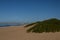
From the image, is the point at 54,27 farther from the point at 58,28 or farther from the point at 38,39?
the point at 38,39

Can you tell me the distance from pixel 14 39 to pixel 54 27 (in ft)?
7.14

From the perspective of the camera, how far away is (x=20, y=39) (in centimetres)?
371

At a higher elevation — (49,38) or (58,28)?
(58,28)

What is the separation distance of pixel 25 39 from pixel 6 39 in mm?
597

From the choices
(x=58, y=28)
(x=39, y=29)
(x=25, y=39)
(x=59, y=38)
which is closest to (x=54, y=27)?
(x=58, y=28)

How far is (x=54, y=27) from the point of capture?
211 inches

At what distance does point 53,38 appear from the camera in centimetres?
368

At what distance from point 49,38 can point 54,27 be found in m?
1.76

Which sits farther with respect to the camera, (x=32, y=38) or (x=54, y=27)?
(x=54, y=27)

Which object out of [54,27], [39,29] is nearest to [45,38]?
[39,29]

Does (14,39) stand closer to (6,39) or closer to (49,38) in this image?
(6,39)

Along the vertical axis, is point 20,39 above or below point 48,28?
below

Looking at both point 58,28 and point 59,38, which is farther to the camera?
point 58,28

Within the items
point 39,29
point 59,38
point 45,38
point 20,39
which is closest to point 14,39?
point 20,39
